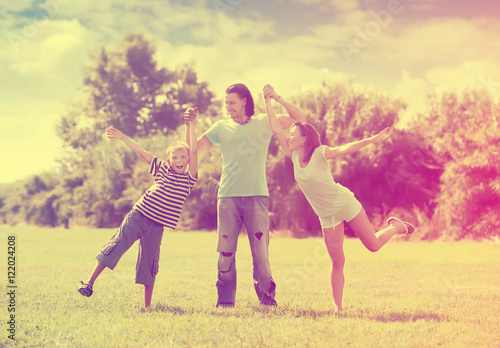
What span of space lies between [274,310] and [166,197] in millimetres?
1758

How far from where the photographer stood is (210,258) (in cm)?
1350

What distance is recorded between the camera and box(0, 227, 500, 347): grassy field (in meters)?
4.91

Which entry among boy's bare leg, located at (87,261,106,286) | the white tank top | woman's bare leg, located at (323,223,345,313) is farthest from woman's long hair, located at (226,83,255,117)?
boy's bare leg, located at (87,261,106,286)

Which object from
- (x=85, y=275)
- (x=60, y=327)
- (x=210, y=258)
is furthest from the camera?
(x=210, y=258)

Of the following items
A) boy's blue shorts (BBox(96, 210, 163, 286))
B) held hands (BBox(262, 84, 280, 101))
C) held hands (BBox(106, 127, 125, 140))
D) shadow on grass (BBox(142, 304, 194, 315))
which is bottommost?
shadow on grass (BBox(142, 304, 194, 315))

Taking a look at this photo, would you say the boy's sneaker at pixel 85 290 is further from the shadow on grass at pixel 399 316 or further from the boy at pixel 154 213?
the shadow on grass at pixel 399 316

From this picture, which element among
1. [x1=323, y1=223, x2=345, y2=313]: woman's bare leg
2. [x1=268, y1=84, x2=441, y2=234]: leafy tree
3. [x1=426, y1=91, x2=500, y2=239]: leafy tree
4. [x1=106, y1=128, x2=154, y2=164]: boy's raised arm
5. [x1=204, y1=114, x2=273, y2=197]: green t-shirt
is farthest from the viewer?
[x1=268, y1=84, x2=441, y2=234]: leafy tree

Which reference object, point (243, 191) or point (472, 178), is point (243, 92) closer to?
point (243, 191)

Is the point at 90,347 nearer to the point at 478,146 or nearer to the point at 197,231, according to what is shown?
the point at 478,146

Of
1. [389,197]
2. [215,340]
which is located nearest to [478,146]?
[389,197]

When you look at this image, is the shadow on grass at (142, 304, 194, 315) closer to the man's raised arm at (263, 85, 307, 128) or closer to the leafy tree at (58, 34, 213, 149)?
the man's raised arm at (263, 85, 307, 128)

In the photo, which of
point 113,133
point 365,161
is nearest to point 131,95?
point 365,161

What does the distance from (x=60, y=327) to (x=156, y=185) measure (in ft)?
6.23

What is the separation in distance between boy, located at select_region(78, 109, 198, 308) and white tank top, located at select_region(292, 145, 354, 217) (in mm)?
1303
